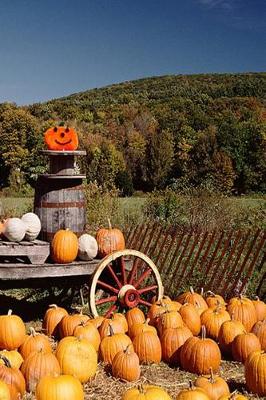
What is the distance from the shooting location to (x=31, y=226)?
198 inches

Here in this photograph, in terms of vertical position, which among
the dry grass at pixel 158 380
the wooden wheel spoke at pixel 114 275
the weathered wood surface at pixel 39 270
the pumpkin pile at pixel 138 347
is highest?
the weathered wood surface at pixel 39 270

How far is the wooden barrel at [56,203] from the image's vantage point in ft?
17.5

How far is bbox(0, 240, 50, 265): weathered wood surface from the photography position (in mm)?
4777

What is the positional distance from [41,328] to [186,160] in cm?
2689

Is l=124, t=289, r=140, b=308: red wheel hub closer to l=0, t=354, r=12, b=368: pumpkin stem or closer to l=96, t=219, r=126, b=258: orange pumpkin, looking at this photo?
l=96, t=219, r=126, b=258: orange pumpkin

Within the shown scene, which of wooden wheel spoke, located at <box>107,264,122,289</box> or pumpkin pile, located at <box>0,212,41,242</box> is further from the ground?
pumpkin pile, located at <box>0,212,41,242</box>

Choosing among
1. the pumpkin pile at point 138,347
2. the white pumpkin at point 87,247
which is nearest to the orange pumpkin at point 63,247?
the white pumpkin at point 87,247

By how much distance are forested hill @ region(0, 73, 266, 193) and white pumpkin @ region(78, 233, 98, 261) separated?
522 inches

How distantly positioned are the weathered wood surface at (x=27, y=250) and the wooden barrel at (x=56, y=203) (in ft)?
1.26

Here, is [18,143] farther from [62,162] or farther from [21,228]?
[21,228]

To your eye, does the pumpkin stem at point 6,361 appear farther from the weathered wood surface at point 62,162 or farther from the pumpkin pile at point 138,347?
the weathered wood surface at point 62,162

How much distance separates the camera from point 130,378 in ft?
12.8

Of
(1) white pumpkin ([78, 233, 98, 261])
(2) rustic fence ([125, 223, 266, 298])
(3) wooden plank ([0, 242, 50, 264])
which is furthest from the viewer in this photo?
(2) rustic fence ([125, 223, 266, 298])

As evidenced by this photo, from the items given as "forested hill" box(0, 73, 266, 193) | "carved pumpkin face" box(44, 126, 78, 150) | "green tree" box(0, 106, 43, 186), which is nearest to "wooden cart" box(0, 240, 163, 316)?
"carved pumpkin face" box(44, 126, 78, 150)
